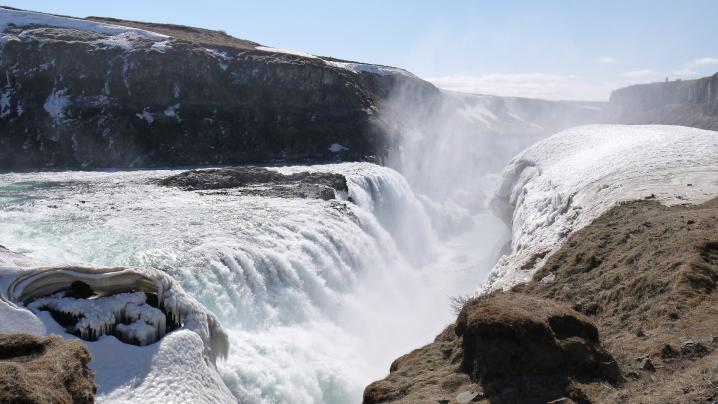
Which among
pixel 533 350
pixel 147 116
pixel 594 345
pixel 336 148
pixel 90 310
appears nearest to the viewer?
pixel 533 350

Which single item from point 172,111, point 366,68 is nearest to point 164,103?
point 172,111

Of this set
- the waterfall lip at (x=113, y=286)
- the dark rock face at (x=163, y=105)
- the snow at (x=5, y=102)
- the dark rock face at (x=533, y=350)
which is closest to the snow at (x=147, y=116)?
the dark rock face at (x=163, y=105)

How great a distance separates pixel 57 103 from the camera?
4506 centimetres

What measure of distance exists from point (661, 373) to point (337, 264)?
1554 centimetres

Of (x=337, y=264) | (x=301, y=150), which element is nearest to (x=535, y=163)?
(x=337, y=264)

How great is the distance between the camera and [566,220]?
16.1 metres

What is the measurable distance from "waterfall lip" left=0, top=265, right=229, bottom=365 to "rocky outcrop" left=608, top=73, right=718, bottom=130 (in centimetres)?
9128

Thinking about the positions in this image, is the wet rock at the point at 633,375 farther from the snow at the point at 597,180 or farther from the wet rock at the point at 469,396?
the snow at the point at 597,180

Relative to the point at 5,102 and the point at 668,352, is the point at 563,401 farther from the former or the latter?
the point at 5,102

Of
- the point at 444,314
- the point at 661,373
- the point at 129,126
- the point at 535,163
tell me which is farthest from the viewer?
the point at 129,126

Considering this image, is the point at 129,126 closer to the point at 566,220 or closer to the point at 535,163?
the point at 535,163

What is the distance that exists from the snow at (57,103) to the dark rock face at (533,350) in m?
45.2

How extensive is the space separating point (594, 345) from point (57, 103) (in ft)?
156

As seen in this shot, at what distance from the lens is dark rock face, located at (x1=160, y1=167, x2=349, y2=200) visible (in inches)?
1112
